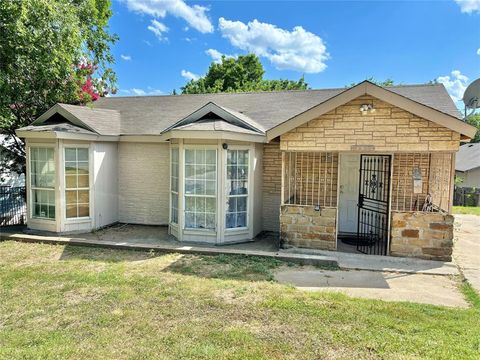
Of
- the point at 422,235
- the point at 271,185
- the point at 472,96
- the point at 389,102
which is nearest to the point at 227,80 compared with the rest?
the point at 271,185

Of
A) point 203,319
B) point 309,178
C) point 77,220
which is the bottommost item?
point 203,319

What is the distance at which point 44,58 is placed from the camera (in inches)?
358

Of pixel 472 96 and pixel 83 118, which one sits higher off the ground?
pixel 472 96

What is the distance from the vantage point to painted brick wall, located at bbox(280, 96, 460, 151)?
7277 mm

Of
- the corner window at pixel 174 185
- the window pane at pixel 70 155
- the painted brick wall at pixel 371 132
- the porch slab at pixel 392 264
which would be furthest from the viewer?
the window pane at pixel 70 155

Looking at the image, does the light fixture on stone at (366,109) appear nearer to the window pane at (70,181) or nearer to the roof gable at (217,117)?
the roof gable at (217,117)

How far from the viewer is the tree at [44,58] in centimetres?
853

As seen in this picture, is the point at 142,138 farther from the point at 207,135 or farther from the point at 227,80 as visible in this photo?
the point at 227,80

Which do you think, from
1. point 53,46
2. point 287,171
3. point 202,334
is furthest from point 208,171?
point 53,46

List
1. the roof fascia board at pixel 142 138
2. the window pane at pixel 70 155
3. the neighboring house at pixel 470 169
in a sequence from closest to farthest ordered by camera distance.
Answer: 1. the window pane at pixel 70 155
2. the roof fascia board at pixel 142 138
3. the neighboring house at pixel 470 169

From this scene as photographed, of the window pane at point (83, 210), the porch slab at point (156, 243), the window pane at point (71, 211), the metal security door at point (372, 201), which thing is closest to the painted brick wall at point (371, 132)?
the metal security door at point (372, 201)

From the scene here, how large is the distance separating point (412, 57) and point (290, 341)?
26.2 metres

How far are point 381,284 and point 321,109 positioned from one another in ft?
12.6

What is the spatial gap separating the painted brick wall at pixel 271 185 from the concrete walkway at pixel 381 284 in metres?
3.26
